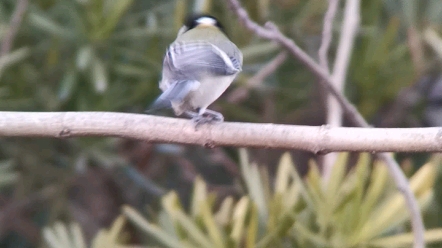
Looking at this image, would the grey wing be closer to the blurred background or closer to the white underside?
the white underside

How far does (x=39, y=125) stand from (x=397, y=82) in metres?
0.86

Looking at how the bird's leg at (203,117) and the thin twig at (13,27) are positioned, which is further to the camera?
the thin twig at (13,27)

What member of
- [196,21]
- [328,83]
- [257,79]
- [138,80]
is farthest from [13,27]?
[328,83]

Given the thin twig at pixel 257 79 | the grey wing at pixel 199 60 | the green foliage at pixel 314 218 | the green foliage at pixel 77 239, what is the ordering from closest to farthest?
the grey wing at pixel 199 60, the green foliage at pixel 314 218, the green foliage at pixel 77 239, the thin twig at pixel 257 79

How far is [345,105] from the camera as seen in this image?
920 mm

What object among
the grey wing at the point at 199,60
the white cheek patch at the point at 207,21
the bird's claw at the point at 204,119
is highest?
the white cheek patch at the point at 207,21

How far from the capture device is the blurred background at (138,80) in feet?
4.00

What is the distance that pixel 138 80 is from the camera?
1309 millimetres

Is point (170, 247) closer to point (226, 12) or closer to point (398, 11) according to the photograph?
point (226, 12)

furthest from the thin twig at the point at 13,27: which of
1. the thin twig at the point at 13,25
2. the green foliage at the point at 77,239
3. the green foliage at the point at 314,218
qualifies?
the green foliage at the point at 314,218

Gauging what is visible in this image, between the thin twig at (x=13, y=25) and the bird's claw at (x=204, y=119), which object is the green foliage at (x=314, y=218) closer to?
the bird's claw at (x=204, y=119)

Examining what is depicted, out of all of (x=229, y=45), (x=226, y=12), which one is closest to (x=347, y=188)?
(x=229, y=45)

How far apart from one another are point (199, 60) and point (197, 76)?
32 millimetres

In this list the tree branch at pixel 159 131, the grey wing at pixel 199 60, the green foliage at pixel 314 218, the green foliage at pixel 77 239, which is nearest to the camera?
the tree branch at pixel 159 131
